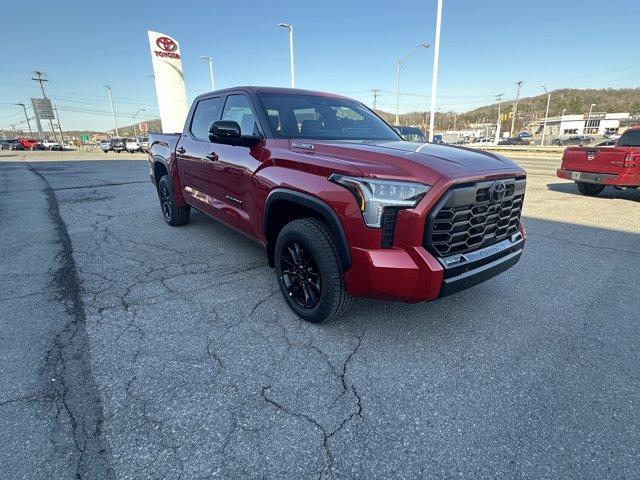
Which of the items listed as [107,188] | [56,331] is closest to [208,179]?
[56,331]

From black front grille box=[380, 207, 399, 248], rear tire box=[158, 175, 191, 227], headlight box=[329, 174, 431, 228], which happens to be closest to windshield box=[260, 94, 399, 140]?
headlight box=[329, 174, 431, 228]

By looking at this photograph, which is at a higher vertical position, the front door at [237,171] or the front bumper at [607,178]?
the front door at [237,171]

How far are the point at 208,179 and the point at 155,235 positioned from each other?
1851mm

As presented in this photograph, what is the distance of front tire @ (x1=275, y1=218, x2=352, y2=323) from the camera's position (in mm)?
2559

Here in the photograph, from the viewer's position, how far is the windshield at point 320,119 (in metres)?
3.32

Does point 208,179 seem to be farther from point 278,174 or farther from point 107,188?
point 107,188

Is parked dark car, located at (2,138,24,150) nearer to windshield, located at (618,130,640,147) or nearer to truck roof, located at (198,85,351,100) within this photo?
truck roof, located at (198,85,351,100)

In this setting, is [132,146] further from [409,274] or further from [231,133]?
[409,274]

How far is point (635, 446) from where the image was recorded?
5.98 ft

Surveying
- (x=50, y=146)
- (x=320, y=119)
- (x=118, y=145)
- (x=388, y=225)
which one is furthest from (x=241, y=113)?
(x=50, y=146)

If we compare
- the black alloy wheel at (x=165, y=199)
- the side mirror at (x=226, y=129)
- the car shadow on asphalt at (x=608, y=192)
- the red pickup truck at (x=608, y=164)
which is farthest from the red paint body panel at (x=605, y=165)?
the black alloy wheel at (x=165, y=199)

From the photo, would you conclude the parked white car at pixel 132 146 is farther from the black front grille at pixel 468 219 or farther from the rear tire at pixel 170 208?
the black front grille at pixel 468 219

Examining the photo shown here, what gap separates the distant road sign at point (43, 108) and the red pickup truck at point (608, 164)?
90.3 metres

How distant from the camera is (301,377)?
91.0 inches
